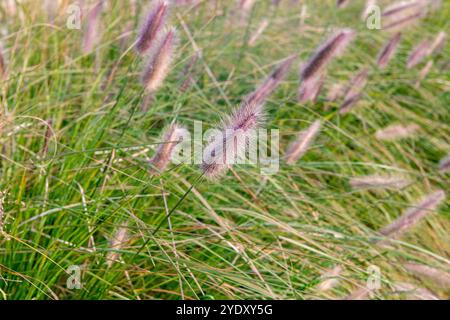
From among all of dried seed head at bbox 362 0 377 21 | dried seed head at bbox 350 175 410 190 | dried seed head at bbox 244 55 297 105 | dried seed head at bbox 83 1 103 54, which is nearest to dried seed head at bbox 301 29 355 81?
dried seed head at bbox 244 55 297 105

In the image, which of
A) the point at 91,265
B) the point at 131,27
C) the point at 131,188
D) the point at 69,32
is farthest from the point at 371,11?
the point at 91,265

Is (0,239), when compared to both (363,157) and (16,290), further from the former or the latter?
(363,157)

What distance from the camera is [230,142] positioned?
160 centimetres

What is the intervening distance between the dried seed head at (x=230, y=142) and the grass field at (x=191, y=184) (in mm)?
68

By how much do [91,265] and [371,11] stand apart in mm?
1893

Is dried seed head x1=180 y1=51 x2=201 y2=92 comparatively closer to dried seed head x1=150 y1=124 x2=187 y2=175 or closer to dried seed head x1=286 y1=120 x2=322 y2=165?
dried seed head x1=286 y1=120 x2=322 y2=165

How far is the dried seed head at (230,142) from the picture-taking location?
1.58 metres

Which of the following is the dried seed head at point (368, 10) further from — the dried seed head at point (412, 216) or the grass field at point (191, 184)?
the dried seed head at point (412, 216)

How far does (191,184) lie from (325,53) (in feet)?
2.11

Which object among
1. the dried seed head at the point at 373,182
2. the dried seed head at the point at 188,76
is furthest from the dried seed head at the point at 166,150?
the dried seed head at the point at 373,182

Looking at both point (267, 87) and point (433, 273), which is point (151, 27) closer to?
point (267, 87)

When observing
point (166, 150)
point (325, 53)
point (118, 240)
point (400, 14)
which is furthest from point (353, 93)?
point (118, 240)

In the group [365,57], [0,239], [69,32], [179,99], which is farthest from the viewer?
[365,57]
